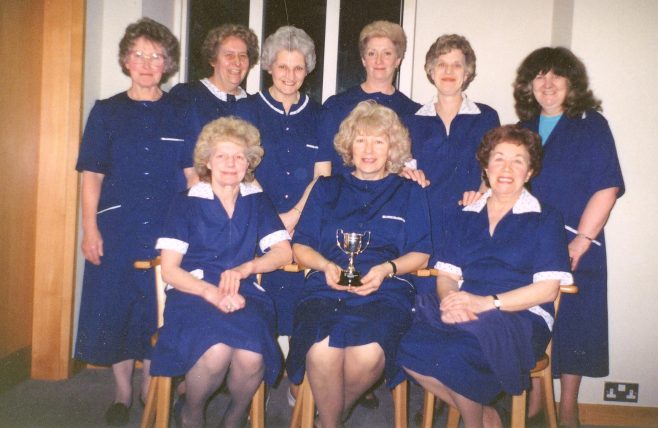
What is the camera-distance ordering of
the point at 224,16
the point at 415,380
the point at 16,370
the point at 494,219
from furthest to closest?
1. the point at 224,16
2. the point at 16,370
3. the point at 494,219
4. the point at 415,380

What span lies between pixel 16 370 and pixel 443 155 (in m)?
2.86

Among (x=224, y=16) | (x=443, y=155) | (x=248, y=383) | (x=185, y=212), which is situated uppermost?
(x=224, y=16)

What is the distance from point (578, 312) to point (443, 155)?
1.08 metres

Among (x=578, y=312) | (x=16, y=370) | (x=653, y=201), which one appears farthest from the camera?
(x=16, y=370)

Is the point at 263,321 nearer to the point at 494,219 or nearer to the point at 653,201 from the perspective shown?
the point at 494,219

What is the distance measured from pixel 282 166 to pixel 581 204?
158 centimetres

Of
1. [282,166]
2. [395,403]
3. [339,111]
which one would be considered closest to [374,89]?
[339,111]

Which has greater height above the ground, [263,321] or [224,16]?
[224,16]

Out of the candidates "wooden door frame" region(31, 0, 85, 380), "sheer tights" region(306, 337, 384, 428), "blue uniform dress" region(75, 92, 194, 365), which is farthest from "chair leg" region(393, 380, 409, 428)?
"wooden door frame" region(31, 0, 85, 380)

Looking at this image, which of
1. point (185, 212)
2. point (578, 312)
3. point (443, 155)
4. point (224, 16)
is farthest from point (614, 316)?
point (224, 16)

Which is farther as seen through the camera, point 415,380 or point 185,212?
point 185,212

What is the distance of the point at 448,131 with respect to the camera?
2631 millimetres

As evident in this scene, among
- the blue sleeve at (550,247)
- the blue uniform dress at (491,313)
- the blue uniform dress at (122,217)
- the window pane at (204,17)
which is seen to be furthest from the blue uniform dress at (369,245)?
the window pane at (204,17)

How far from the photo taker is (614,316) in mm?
2797
